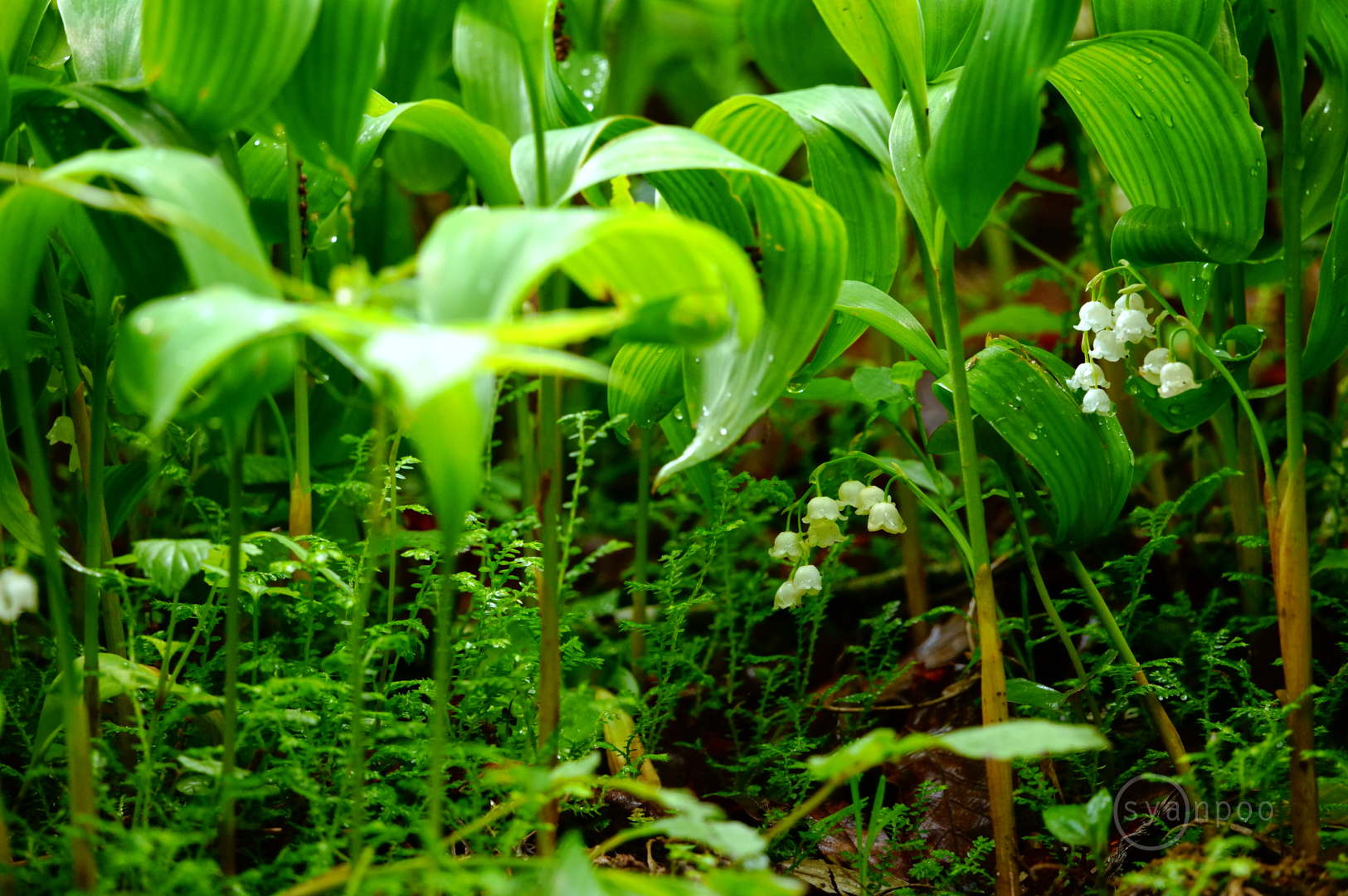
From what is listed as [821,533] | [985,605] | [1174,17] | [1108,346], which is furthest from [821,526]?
[1174,17]

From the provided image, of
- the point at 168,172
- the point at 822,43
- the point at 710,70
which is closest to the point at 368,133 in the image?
the point at 168,172

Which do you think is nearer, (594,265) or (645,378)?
(594,265)

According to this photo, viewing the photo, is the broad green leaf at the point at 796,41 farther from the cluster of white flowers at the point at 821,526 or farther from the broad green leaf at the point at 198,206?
the broad green leaf at the point at 198,206

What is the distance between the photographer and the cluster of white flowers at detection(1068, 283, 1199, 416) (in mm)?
774

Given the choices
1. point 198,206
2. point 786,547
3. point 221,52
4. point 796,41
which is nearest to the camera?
point 198,206

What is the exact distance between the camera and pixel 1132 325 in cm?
77

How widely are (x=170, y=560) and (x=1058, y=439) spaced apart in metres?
0.69

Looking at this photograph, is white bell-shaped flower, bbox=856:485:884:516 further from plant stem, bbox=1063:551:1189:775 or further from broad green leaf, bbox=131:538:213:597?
broad green leaf, bbox=131:538:213:597

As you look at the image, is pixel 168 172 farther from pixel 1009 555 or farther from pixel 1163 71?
pixel 1009 555

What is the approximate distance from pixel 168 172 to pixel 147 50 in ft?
0.61

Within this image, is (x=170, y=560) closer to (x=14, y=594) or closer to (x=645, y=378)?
(x=14, y=594)

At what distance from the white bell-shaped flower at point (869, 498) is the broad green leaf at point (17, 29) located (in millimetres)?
728

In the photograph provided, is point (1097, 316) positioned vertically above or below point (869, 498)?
above

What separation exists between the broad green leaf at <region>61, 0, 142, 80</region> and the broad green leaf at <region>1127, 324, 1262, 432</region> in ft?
2.82
